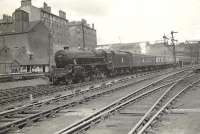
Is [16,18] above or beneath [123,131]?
above

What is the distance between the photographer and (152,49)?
9838 centimetres

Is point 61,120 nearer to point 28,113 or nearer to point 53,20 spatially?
point 28,113

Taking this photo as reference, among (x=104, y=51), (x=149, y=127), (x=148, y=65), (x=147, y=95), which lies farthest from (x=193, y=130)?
(x=148, y=65)

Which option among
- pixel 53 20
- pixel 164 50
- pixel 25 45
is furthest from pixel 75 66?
pixel 164 50

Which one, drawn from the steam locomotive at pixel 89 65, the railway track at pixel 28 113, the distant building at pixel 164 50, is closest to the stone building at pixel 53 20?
the distant building at pixel 164 50

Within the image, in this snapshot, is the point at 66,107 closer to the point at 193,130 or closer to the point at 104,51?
the point at 193,130

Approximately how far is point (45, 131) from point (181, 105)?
617 centimetres

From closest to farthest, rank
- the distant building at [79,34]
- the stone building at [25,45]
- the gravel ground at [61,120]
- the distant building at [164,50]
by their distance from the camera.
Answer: the gravel ground at [61,120]
the stone building at [25,45]
the distant building at [164,50]
the distant building at [79,34]

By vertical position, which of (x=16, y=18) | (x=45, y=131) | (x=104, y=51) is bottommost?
(x=45, y=131)

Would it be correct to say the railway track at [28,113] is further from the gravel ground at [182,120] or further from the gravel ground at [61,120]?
the gravel ground at [182,120]

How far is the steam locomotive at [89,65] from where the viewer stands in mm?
26234

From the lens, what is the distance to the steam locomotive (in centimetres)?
2623

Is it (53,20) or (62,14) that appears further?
(62,14)

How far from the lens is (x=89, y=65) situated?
28.8 m
